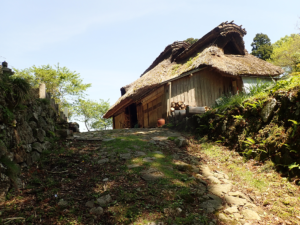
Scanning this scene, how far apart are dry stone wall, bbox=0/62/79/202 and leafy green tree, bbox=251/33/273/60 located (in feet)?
74.4

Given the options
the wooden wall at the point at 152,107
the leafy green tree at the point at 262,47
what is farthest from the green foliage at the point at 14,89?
the leafy green tree at the point at 262,47

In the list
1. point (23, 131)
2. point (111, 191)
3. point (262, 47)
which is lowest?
point (111, 191)

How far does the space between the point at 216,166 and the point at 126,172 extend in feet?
8.00

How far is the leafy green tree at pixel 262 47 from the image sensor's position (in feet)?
73.2

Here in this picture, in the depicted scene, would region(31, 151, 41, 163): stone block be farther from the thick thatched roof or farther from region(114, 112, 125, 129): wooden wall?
region(114, 112, 125, 129): wooden wall

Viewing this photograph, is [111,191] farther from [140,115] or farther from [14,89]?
[140,115]

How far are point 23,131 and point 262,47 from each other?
24.4 metres

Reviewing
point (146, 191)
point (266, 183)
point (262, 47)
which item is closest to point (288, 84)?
point (266, 183)

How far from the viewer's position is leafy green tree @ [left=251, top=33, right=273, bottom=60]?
2230 cm

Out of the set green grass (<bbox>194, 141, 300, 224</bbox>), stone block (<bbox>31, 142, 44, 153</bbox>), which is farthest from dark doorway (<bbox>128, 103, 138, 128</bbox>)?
stone block (<bbox>31, 142, 44, 153</bbox>)

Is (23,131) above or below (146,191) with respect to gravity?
above

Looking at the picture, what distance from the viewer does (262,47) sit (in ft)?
73.8

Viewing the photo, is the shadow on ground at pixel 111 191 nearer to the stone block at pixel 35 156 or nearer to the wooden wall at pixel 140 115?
the stone block at pixel 35 156

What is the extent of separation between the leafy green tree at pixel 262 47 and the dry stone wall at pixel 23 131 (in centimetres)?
2268
